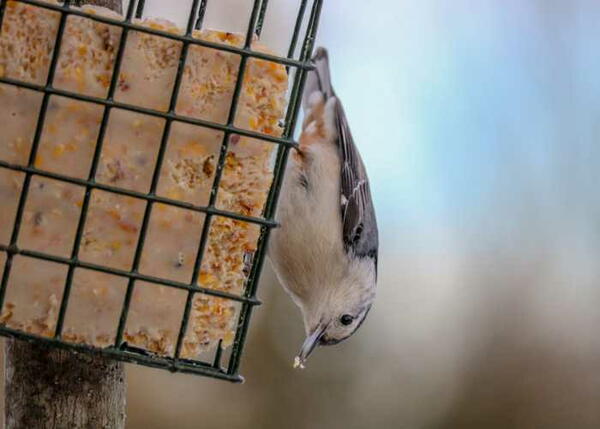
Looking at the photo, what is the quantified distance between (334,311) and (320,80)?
981 mm

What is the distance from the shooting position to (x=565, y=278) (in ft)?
25.8

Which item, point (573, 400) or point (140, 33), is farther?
point (573, 400)

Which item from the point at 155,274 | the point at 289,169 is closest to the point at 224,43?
the point at 155,274

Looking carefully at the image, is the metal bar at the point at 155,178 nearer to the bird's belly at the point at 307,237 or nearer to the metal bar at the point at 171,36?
the metal bar at the point at 171,36

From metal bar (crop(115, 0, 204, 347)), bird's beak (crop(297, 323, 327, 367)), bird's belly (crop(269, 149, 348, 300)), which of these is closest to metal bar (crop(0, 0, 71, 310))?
metal bar (crop(115, 0, 204, 347))

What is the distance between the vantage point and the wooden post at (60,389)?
266 cm

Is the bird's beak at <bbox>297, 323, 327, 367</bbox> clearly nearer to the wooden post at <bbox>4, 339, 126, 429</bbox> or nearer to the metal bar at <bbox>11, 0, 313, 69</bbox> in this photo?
the wooden post at <bbox>4, 339, 126, 429</bbox>

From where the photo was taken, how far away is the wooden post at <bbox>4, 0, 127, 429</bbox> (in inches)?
105

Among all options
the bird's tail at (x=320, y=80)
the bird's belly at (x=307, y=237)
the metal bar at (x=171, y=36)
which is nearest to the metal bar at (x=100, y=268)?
the metal bar at (x=171, y=36)

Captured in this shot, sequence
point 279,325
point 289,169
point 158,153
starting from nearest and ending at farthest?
point 158,153 → point 289,169 → point 279,325

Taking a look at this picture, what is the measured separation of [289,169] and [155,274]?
1.60 meters

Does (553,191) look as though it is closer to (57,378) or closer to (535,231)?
(535,231)

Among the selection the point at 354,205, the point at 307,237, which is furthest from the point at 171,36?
the point at 354,205

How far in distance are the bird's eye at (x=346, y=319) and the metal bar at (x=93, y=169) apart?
1809mm
